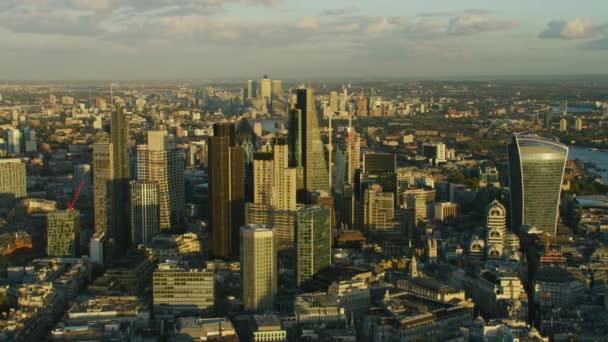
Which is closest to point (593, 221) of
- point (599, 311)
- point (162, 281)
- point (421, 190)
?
point (421, 190)

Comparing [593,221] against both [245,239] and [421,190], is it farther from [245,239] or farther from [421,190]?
[245,239]

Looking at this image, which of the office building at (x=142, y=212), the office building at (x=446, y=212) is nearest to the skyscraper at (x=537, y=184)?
the office building at (x=446, y=212)

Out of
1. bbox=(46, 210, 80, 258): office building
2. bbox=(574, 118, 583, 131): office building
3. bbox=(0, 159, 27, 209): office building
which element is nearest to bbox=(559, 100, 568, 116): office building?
bbox=(574, 118, 583, 131): office building

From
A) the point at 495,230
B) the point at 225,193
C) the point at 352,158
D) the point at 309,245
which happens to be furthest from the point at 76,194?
the point at 495,230

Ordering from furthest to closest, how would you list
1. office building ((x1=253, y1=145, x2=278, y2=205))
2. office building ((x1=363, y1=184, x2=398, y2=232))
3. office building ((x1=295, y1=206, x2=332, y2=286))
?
1. office building ((x1=363, y1=184, x2=398, y2=232))
2. office building ((x1=253, y1=145, x2=278, y2=205))
3. office building ((x1=295, y1=206, x2=332, y2=286))

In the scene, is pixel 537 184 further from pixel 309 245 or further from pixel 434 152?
pixel 434 152

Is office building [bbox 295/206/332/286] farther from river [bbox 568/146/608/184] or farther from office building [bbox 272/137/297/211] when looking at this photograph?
river [bbox 568/146/608/184]
